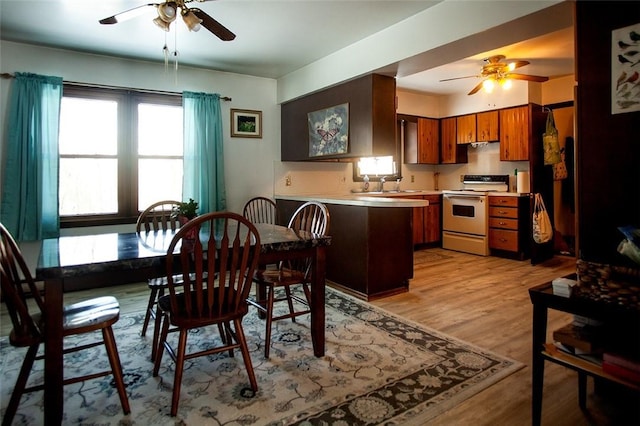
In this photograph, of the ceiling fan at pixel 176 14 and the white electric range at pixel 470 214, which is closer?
the ceiling fan at pixel 176 14

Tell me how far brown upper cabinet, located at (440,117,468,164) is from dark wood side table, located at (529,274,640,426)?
462cm

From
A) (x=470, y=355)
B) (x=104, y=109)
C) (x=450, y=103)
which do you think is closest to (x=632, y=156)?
(x=470, y=355)

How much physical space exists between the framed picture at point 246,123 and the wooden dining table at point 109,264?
2.23 m

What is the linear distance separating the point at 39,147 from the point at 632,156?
430cm

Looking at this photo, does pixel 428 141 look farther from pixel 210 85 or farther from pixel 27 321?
pixel 27 321

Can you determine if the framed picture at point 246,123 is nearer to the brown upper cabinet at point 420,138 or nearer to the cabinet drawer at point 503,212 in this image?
the brown upper cabinet at point 420,138

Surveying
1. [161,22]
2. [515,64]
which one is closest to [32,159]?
[161,22]

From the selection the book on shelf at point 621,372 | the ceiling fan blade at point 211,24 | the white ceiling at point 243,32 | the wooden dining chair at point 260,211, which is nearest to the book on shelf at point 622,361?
the book on shelf at point 621,372

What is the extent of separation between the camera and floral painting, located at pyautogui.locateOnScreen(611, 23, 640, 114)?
1.60 metres

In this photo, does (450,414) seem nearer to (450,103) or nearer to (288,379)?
(288,379)

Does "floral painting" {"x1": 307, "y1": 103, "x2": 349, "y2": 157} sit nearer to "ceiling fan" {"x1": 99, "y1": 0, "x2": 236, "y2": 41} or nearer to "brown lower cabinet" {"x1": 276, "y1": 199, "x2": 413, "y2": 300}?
"brown lower cabinet" {"x1": 276, "y1": 199, "x2": 413, "y2": 300}

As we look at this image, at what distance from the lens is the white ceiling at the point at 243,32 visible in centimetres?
276

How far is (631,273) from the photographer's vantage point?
1.45 metres

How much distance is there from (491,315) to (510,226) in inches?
96.7
